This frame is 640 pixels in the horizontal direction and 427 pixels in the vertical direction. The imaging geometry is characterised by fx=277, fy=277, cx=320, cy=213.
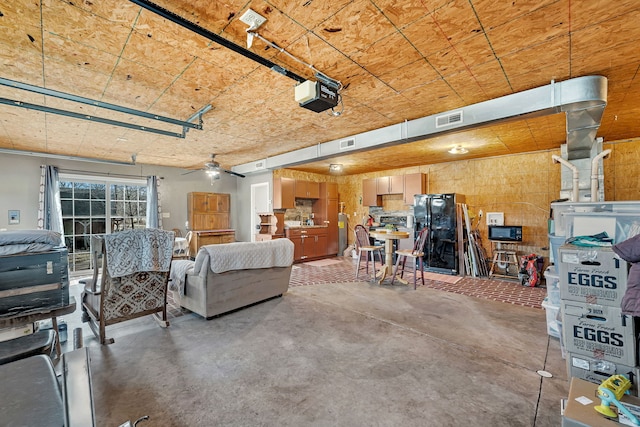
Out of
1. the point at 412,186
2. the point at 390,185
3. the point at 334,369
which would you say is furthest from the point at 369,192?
the point at 334,369

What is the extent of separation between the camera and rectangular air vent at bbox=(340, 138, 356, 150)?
4.70m

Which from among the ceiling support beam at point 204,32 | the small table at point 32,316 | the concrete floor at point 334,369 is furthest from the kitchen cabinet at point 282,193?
the small table at point 32,316

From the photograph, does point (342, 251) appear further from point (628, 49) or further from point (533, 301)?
point (628, 49)

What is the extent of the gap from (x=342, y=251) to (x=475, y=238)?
12.2 feet

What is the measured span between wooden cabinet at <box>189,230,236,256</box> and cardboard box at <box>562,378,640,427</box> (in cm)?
717

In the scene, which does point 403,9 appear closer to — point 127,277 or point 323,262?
point 127,277

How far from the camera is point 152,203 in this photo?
6895mm

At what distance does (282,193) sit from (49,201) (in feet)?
15.6

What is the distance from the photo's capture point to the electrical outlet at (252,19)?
1.85 meters

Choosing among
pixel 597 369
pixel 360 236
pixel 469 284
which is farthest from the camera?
pixel 360 236

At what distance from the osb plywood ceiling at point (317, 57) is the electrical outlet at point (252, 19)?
1.2 inches

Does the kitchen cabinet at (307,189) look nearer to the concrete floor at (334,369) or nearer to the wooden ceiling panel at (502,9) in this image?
the concrete floor at (334,369)

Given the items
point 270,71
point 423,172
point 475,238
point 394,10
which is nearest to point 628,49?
point 394,10

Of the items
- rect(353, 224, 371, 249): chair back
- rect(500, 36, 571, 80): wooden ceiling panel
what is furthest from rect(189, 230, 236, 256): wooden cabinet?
rect(500, 36, 571, 80): wooden ceiling panel
